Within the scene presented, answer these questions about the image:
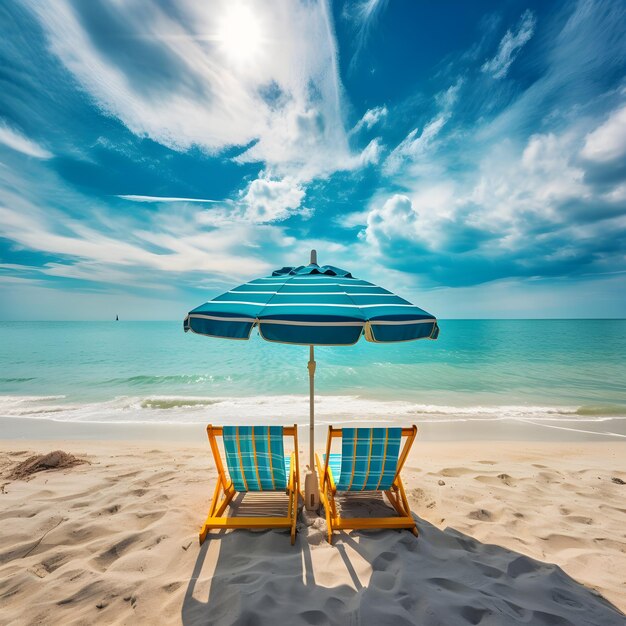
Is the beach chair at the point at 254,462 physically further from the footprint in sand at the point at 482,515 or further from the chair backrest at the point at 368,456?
the footprint in sand at the point at 482,515

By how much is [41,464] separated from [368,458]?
A: 5013 mm

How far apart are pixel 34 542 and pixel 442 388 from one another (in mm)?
13348

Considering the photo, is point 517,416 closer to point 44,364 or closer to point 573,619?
point 573,619

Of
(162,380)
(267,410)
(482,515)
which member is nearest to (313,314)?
(482,515)

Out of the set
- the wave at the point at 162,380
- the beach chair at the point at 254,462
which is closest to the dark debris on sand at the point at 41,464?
the beach chair at the point at 254,462

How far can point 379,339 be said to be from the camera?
7.41 ft

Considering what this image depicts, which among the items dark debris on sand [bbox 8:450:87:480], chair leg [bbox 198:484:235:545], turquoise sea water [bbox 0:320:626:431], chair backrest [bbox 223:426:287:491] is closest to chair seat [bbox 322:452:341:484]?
chair backrest [bbox 223:426:287:491]

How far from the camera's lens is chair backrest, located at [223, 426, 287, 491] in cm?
298

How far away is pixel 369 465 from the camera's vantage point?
3.08 m

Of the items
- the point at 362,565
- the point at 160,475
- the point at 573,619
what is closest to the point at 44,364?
the point at 160,475

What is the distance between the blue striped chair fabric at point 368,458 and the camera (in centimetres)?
297

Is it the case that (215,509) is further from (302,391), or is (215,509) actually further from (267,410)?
(302,391)

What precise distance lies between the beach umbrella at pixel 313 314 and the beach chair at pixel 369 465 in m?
1.08

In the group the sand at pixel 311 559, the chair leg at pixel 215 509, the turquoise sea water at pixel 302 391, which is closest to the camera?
the sand at pixel 311 559
